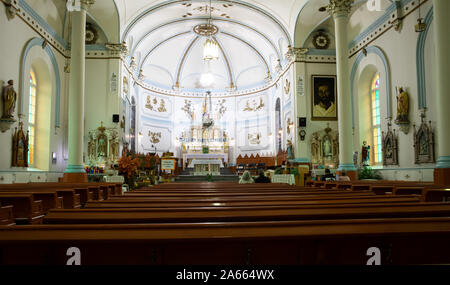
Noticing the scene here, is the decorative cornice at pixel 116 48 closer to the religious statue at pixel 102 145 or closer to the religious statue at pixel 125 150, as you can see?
the religious statue at pixel 102 145

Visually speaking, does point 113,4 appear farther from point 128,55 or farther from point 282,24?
point 282,24

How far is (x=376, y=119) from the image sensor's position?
15.4 m

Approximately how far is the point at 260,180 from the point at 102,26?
11.5 meters

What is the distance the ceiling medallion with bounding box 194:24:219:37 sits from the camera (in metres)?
21.1

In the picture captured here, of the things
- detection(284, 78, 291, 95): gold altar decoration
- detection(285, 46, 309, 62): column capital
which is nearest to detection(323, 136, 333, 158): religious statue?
detection(284, 78, 291, 95): gold altar decoration

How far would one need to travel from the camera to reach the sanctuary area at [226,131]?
1689 mm

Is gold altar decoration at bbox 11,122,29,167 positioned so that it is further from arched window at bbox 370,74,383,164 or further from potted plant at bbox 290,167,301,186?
arched window at bbox 370,74,383,164

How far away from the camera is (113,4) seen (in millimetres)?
15461

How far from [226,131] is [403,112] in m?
15.0

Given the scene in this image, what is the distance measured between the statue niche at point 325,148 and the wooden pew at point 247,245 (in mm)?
15404

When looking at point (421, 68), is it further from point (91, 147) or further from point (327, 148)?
point (91, 147)

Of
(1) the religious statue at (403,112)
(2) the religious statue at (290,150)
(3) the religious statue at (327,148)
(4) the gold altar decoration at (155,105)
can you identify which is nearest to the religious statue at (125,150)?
(4) the gold altar decoration at (155,105)

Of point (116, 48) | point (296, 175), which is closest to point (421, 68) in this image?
point (296, 175)
